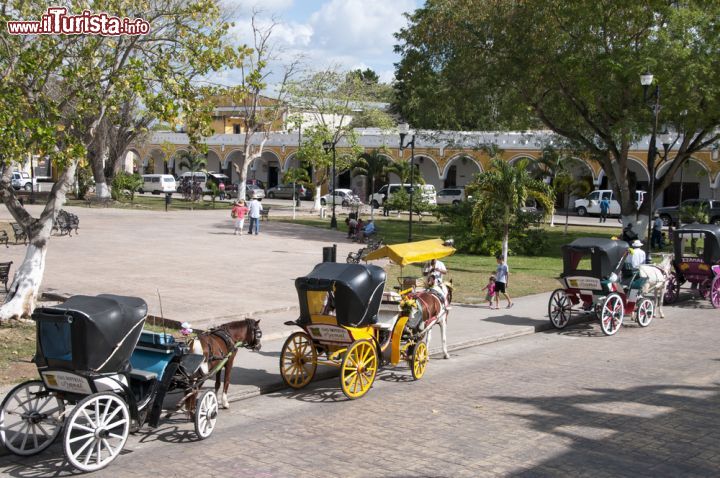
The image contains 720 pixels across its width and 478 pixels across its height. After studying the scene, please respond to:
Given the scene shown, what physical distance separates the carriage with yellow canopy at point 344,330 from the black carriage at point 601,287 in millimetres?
5618

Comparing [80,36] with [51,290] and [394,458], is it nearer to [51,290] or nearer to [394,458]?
[51,290]

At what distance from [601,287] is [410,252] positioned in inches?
186

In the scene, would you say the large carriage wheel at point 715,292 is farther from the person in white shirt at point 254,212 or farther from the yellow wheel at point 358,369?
the person in white shirt at point 254,212

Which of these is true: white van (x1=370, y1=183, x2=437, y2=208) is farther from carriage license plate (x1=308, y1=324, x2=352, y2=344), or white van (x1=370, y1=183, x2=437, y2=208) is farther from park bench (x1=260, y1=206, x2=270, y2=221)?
carriage license plate (x1=308, y1=324, x2=352, y2=344)

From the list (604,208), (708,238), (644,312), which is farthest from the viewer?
(604,208)

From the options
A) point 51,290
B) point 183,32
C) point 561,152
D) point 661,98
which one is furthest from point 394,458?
point 561,152

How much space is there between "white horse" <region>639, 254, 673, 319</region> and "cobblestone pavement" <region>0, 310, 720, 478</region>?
353cm

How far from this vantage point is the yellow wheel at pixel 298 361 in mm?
11156

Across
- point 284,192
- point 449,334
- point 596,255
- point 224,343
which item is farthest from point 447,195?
point 224,343

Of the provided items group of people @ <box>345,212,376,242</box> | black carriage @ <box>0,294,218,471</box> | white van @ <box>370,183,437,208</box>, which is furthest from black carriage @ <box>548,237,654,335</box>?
white van @ <box>370,183,437,208</box>

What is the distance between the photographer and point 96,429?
303 inches

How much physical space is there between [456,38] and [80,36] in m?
21.3

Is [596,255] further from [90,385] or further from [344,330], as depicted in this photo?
[90,385]

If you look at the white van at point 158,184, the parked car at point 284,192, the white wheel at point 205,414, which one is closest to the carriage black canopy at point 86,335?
the white wheel at point 205,414
